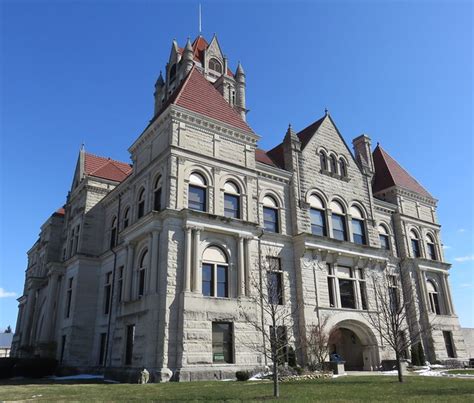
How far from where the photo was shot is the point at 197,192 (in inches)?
1045

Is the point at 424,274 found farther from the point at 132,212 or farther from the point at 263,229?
the point at 132,212

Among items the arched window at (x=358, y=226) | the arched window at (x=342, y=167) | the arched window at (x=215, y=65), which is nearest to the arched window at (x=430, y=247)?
the arched window at (x=358, y=226)

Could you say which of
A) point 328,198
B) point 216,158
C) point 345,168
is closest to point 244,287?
point 216,158

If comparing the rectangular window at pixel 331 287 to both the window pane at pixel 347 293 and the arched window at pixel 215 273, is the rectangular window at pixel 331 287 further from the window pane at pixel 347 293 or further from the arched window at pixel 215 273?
the arched window at pixel 215 273

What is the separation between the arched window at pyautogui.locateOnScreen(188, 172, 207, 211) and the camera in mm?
26156

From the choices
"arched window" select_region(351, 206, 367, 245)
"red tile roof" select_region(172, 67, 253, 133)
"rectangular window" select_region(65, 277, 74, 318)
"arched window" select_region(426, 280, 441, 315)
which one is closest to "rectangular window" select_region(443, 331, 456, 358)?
"arched window" select_region(426, 280, 441, 315)

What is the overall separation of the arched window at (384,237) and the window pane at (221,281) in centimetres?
1793

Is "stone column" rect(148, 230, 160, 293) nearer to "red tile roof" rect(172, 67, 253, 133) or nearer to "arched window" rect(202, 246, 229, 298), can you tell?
"arched window" rect(202, 246, 229, 298)

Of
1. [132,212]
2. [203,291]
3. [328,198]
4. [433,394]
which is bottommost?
[433,394]

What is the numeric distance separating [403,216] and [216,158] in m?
20.9

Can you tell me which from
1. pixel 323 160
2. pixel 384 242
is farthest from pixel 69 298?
pixel 384 242

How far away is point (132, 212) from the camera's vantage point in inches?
1163

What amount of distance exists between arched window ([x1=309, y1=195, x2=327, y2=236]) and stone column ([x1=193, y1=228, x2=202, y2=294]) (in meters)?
10.6

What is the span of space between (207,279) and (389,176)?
79.8 feet
